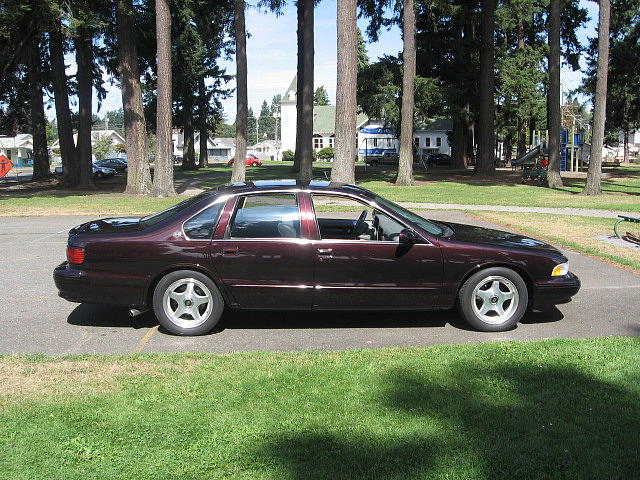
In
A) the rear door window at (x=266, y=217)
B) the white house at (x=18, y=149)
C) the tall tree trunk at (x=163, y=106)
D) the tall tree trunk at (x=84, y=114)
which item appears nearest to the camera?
the rear door window at (x=266, y=217)

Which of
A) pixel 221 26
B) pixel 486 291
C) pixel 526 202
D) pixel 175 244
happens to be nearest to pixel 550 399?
pixel 486 291

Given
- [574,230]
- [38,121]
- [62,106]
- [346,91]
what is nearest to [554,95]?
[346,91]

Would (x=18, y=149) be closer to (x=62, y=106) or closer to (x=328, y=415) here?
(x=62, y=106)

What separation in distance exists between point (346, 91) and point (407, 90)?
8787 millimetres

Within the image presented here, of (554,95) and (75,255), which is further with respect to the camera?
(554,95)

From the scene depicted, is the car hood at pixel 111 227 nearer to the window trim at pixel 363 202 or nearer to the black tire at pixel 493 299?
the window trim at pixel 363 202

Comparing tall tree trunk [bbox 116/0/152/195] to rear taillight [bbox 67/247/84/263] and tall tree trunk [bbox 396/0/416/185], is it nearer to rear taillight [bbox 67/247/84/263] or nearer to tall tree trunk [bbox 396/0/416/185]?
tall tree trunk [bbox 396/0/416/185]

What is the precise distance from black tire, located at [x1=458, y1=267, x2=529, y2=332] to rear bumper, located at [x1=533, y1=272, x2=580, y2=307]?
0.46 feet

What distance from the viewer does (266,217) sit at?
6465 mm

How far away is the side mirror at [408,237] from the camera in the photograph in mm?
6238

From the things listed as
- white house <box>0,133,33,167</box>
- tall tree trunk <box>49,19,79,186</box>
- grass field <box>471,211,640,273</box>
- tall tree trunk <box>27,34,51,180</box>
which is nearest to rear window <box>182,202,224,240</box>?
grass field <box>471,211,640,273</box>

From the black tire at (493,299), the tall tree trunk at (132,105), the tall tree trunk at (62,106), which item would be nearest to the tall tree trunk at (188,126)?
the tall tree trunk at (62,106)

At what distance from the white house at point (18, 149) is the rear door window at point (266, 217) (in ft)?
306

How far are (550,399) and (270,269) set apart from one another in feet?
9.71
